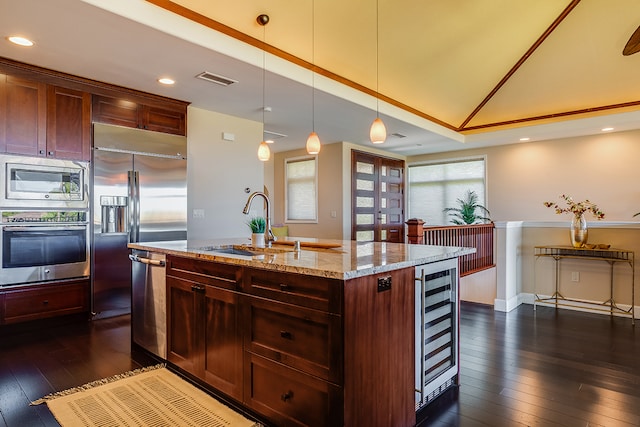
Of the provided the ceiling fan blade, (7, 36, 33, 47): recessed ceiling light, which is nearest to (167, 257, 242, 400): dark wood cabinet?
(7, 36, 33, 47): recessed ceiling light

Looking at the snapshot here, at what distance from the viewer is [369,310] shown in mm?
1729

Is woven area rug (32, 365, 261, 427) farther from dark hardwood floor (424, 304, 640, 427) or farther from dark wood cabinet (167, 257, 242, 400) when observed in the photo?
dark hardwood floor (424, 304, 640, 427)

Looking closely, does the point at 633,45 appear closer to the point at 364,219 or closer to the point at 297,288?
the point at 364,219

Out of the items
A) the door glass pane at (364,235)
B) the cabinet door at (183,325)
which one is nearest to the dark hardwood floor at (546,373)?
the cabinet door at (183,325)

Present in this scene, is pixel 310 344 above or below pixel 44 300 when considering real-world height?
above

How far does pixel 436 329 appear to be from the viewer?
2299 mm

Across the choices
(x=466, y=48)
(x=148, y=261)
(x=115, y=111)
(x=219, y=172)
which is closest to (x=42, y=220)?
(x=115, y=111)

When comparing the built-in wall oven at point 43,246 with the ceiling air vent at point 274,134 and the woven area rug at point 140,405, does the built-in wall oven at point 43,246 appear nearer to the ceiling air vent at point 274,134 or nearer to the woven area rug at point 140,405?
the woven area rug at point 140,405

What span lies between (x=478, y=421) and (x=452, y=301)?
0.70 m

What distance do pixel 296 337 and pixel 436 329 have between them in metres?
1.00

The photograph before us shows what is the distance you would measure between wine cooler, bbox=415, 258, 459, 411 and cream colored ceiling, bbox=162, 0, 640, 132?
104 inches

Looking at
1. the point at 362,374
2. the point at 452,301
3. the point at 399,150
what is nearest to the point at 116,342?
the point at 362,374

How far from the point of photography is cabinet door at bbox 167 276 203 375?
94.9 inches

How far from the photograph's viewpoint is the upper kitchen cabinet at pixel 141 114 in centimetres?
402
